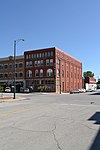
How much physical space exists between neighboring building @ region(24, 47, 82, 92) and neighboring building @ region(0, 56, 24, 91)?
84.9 inches

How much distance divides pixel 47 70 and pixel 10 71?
597 inches

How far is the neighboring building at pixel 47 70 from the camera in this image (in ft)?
222

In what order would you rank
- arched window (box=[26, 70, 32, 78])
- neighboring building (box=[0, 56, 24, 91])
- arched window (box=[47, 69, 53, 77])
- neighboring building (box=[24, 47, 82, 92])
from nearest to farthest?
neighboring building (box=[24, 47, 82, 92]) < arched window (box=[47, 69, 53, 77]) < arched window (box=[26, 70, 32, 78]) < neighboring building (box=[0, 56, 24, 91])

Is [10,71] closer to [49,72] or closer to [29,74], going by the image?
[29,74]

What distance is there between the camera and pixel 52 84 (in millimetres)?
67438

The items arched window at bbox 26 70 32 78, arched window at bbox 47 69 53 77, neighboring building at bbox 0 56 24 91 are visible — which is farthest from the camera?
neighboring building at bbox 0 56 24 91

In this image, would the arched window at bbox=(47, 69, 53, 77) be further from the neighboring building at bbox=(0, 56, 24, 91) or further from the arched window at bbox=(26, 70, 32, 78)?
the neighboring building at bbox=(0, 56, 24, 91)

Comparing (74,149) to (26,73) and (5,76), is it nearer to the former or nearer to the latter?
(26,73)

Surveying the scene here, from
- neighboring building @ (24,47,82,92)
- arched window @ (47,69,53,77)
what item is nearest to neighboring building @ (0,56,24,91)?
neighboring building @ (24,47,82,92)

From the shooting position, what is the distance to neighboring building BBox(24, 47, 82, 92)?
Answer: 67.6 meters

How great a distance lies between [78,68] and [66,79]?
62.4ft

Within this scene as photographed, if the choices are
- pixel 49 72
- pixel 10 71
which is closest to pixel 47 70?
pixel 49 72

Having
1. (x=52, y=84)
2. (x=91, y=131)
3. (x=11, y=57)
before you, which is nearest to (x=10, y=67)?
(x=11, y=57)

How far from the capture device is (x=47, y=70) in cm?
6869
